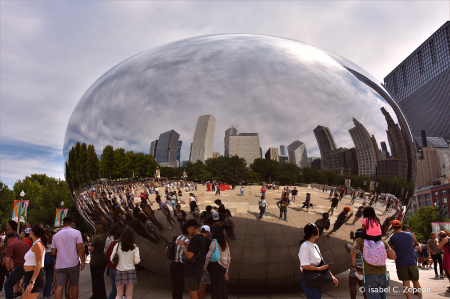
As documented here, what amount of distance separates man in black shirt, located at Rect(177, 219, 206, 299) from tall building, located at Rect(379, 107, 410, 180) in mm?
4038

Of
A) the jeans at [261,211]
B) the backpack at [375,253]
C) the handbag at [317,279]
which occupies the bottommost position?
the handbag at [317,279]

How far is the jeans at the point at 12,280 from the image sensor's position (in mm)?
5514

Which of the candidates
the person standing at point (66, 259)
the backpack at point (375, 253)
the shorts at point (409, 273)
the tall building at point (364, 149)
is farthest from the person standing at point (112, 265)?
the shorts at point (409, 273)

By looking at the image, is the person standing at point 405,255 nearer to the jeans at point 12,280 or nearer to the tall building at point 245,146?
the tall building at point 245,146

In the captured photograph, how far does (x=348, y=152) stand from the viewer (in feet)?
16.3

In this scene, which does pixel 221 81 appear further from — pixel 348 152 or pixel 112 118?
pixel 348 152

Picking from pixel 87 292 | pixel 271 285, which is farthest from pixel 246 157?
pixel 87 292

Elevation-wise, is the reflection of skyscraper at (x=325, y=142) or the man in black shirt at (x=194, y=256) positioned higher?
the reflection of skyscraper at (x=325, y=142)

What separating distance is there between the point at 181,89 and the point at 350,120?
3.12 meters

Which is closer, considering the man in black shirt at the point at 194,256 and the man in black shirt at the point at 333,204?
the man in black shirt at the point at 194,256

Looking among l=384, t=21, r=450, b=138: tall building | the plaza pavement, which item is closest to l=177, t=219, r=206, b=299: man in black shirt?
the plaza pavement

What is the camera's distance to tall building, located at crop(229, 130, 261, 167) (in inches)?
184

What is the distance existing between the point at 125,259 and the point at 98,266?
1180 mm

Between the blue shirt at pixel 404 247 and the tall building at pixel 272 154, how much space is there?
8.78 feet
